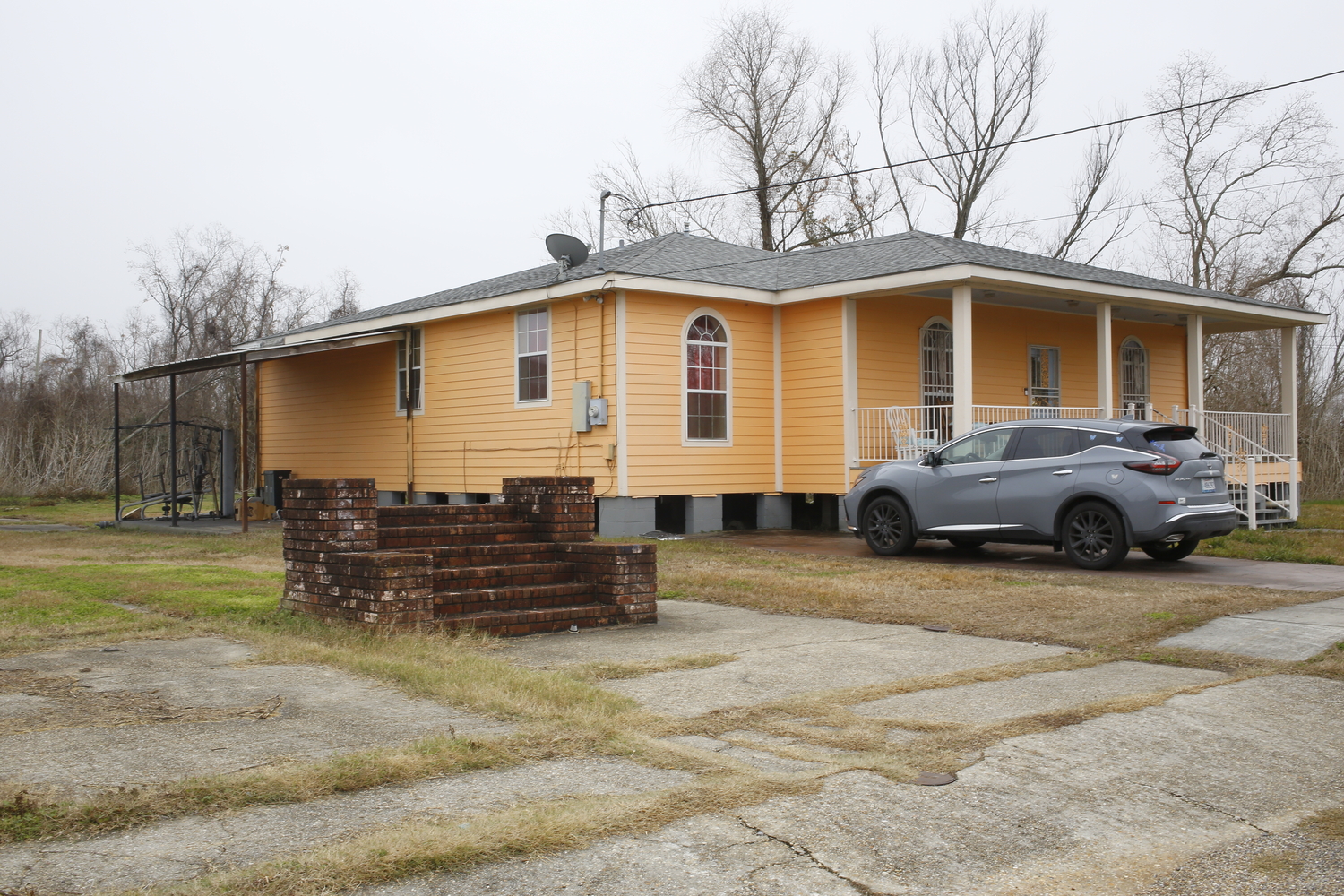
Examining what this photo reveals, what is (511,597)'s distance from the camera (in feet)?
26.6

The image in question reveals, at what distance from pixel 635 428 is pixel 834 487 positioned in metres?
3.34

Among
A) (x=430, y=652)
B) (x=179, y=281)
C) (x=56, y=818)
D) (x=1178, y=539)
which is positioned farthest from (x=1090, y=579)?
(x=179, y=281)

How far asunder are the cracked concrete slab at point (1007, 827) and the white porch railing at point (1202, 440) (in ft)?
38.3

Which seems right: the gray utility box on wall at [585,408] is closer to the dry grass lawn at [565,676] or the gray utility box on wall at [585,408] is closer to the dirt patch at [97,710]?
the dry grass lawn at [565,676]

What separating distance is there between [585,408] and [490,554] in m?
8.63

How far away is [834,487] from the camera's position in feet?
58.0

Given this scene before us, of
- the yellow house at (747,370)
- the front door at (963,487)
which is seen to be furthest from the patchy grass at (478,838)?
the yellow house at (747,370)

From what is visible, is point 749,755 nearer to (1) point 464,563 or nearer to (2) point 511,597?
(2) point 511,597

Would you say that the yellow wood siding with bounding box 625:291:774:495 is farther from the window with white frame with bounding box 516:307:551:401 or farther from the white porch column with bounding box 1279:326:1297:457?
the white porch column with bounding box 1279:326:1297:457

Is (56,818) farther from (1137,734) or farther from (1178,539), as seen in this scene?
(1178,539)

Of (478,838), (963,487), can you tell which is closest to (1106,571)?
(963,487)

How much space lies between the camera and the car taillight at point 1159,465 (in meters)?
11.3

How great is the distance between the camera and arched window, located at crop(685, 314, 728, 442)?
17625 millimetres

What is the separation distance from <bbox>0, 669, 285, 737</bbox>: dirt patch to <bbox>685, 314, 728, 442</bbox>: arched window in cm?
1234
